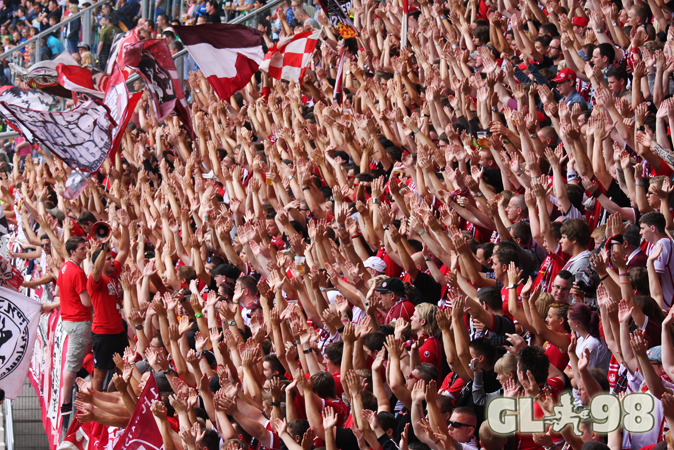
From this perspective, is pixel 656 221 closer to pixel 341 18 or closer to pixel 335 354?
pixel 335 354

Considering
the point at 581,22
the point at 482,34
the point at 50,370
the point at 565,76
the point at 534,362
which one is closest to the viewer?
the point at 534,362

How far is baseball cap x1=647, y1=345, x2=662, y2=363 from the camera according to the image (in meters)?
4.60

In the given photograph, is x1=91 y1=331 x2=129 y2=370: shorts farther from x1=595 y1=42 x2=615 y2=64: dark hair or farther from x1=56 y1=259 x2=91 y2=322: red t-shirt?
x1=595 y1=42 x2=615 y2=64: dark hair

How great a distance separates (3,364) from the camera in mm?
7113

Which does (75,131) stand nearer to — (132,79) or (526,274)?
(132,79)

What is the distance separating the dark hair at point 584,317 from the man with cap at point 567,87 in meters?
3.37

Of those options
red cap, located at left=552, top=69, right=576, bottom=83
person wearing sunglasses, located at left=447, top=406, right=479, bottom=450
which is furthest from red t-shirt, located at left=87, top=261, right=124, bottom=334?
red cap, located at left=552, top=69, right=576, bottom=83

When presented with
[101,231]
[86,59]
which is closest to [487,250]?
[101,231]

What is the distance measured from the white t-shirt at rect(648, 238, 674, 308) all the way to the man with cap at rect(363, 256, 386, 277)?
210 centimetres

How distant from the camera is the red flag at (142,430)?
5.55 meters

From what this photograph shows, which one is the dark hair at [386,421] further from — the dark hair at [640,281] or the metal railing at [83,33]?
the metal railing at [83,33]

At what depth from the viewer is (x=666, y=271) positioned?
221 inches

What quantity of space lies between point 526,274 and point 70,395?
3917mm

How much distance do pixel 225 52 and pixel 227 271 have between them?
4.16 meters
